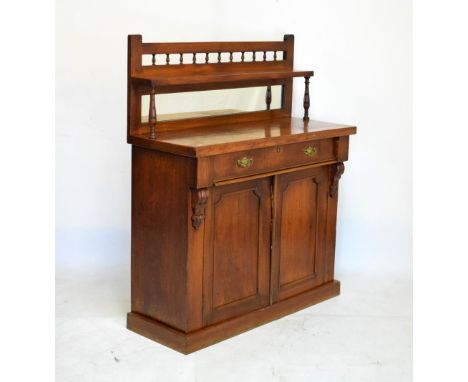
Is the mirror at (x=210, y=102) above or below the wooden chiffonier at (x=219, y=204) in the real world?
above

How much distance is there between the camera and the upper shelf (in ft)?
12.0

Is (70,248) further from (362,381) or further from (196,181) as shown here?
(362,381)

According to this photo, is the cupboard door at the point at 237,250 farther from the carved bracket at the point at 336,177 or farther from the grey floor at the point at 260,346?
the carved bracket at the point at 336,177

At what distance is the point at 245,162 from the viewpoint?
3670 mm

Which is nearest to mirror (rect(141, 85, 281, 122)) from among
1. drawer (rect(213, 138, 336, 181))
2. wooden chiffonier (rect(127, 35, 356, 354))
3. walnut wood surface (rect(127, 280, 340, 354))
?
wooden chiffonier (rect(127, 35, 356, 354))

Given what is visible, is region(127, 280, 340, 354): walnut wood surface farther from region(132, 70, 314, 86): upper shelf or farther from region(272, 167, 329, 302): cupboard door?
region(132, 70, 314, 86): upper shelf

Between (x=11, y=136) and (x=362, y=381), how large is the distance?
2.49 metres

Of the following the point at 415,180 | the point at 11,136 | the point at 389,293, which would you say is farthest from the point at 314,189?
the point at 11,136

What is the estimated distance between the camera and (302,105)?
16.2 ft

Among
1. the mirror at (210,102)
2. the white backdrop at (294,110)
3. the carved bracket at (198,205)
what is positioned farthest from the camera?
the white backdrop at (294,110)

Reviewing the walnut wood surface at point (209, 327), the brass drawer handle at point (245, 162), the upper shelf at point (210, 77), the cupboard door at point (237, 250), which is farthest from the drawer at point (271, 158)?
the walnut wood surface at point (209, 327)

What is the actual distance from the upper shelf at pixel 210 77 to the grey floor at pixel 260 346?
1.23 metres

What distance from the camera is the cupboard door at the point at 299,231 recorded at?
4.05 metres

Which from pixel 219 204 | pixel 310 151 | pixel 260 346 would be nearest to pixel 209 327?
pixel 260 346
